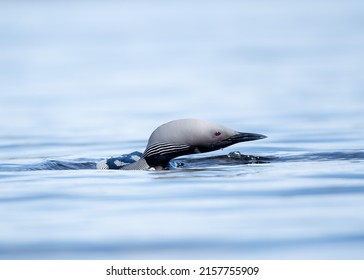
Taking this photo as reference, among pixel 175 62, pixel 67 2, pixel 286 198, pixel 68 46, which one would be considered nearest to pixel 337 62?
pixel 175 62

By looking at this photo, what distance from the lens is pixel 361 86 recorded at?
826 inches

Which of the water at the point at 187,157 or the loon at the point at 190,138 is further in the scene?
the loon at the point at 190,138

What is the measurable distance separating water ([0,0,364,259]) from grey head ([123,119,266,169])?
0.64 ft

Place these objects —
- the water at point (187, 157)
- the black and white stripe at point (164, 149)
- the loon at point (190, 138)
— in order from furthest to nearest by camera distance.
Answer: the black and white stripe at point (164, 149) < the loon at point (190, 138) < the water at point (187, 157)

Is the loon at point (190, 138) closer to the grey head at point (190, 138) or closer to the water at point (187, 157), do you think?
the grey head at point (190, 138)

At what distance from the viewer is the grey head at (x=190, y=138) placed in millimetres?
10398

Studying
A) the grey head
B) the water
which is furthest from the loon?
the water

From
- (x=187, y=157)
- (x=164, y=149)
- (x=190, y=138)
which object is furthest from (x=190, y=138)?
(x=187, y=157)

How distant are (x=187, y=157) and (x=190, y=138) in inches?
58.2

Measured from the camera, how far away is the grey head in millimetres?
10398

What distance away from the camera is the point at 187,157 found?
39.0 feet

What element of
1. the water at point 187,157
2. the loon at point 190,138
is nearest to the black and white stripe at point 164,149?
the loon at point 190,138

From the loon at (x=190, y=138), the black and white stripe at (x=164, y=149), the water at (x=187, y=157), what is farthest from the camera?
the black and white stripe at (x=164, y=149)

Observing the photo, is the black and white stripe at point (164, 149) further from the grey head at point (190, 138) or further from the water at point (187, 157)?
the water at point (187, 157)
